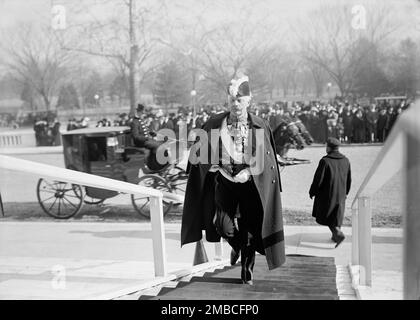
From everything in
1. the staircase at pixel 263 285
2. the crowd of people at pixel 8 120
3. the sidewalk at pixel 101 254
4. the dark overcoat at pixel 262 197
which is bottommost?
the sidewalk at pixel 101 254

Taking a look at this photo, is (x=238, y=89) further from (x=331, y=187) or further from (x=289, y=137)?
(x=331, y=187)

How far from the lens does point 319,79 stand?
4.93 m

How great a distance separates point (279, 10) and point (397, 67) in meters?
1.16

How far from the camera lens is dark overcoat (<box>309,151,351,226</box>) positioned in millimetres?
4855

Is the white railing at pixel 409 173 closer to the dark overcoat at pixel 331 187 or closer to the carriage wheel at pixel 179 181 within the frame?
the dark overcoat at pixel 331 187

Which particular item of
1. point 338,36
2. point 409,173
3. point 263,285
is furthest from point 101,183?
point 338,36

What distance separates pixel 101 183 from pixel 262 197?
38.5 inches

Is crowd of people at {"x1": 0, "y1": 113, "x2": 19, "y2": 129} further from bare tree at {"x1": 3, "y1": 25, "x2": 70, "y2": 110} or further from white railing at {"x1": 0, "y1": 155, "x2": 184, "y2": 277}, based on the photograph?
white railing at {"x1": 0, "y1": 155, "x2": 184, "y2": 277}

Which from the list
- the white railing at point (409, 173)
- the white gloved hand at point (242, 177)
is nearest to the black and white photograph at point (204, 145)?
the white gloved hand at point (242, 177)

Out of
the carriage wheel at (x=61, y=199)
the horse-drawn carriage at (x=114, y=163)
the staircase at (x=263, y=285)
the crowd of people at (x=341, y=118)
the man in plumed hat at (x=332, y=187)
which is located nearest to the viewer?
the staircase at (x=263, y=285)

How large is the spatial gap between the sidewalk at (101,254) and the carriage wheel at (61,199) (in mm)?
191

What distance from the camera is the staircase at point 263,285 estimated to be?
2.56 metres
